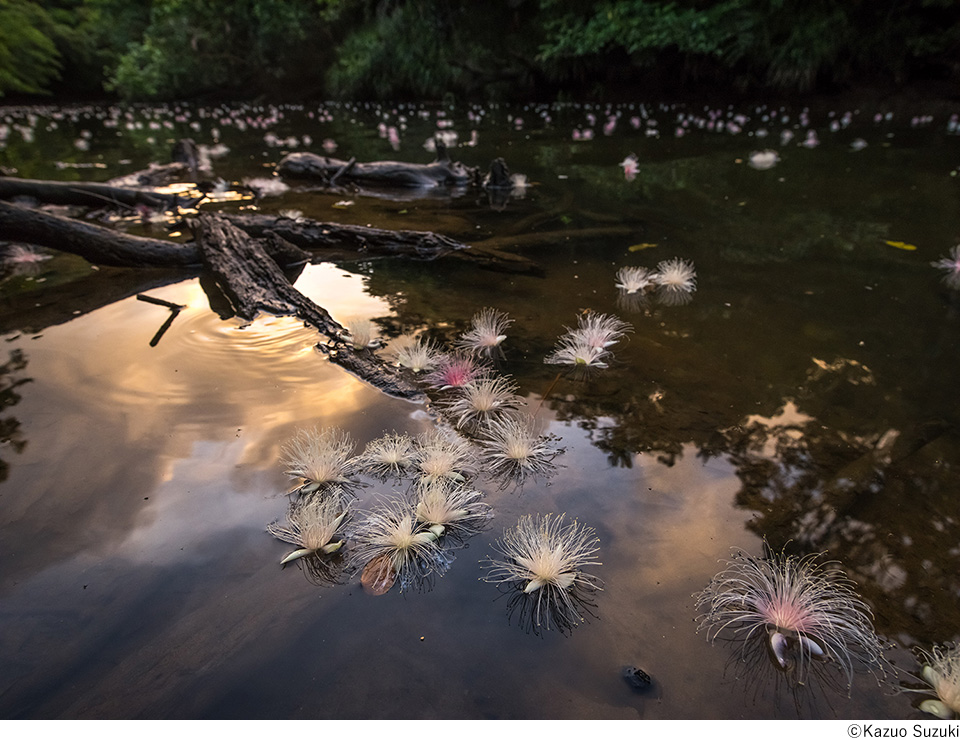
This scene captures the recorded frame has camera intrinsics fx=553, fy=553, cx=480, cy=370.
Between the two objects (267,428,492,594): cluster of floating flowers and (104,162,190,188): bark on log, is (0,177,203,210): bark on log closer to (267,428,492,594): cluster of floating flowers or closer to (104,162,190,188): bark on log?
(104,162,190,188): bark on log

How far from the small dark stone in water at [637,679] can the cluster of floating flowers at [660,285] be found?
3.03 metres

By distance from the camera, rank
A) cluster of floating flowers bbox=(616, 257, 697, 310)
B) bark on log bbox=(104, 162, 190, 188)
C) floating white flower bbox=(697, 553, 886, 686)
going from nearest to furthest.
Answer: floating white flower bbox=(697, 553, 886, 686) < cluster of floating flowers bbox=(616, 257, 697, 310) < bark on log bbox=(104, 162, 190, 188)

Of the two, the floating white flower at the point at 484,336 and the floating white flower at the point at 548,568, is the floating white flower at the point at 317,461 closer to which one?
the floating white flower at the point at 548,568

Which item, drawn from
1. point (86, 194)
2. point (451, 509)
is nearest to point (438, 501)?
point (451, 509)

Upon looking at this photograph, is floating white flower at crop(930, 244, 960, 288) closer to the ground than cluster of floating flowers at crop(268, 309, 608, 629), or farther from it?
closer to the ground

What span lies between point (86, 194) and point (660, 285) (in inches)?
278

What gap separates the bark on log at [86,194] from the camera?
6.66 m

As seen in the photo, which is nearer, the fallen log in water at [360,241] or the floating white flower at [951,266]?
the floating white flower at [951,266]

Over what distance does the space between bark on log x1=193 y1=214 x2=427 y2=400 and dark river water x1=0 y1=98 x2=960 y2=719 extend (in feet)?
0.38

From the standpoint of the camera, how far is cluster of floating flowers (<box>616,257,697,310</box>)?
14.4ft

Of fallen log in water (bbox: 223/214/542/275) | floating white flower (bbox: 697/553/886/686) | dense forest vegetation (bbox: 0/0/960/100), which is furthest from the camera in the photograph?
dense forest vegetation (bbox: 0/0/960/100)

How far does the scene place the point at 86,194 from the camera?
23.0ft

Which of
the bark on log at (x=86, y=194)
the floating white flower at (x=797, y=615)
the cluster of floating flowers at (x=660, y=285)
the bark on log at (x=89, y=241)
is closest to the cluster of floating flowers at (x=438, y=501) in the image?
the floating white flower at (x=797, y=615)

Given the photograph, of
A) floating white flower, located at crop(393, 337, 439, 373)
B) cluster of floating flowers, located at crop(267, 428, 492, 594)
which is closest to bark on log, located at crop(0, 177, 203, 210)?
floating white flower, located at crop(393, 337, 439, 373)
